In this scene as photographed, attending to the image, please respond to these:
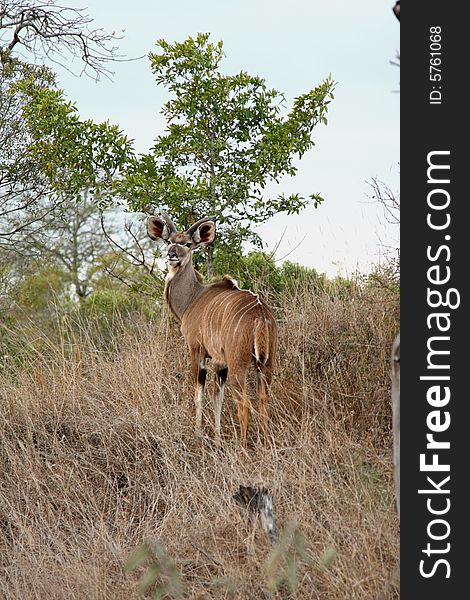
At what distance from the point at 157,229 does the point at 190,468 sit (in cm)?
254

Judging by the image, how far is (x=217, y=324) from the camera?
26.3ft

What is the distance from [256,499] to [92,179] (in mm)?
6400

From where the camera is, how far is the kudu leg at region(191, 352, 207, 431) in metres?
8.23

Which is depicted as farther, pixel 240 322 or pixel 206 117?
pixel 206 117

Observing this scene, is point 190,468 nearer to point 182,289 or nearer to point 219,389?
point 219,389

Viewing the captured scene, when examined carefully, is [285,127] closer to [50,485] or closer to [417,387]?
[50,485]

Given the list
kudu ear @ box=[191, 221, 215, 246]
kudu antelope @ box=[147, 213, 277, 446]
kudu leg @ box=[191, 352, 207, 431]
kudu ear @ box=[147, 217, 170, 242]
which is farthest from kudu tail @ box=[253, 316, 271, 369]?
kudu ear @ box=[147, 217, 170, 242]

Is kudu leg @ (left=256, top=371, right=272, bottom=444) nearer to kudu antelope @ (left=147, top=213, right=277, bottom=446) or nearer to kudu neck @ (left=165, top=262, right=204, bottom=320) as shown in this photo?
kudu antelope @ (left=147, top=213, right=277, bottom=446)

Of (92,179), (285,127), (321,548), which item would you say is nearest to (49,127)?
(92,179)

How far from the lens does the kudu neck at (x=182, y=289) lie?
9070 millimetres

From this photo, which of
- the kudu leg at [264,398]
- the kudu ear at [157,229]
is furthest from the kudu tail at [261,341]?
the kudu ear at [157,229]

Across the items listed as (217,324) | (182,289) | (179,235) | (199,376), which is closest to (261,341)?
(217,324)

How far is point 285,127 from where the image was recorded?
36.4 feet

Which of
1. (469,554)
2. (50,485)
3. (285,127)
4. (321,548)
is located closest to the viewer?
(469,554)
